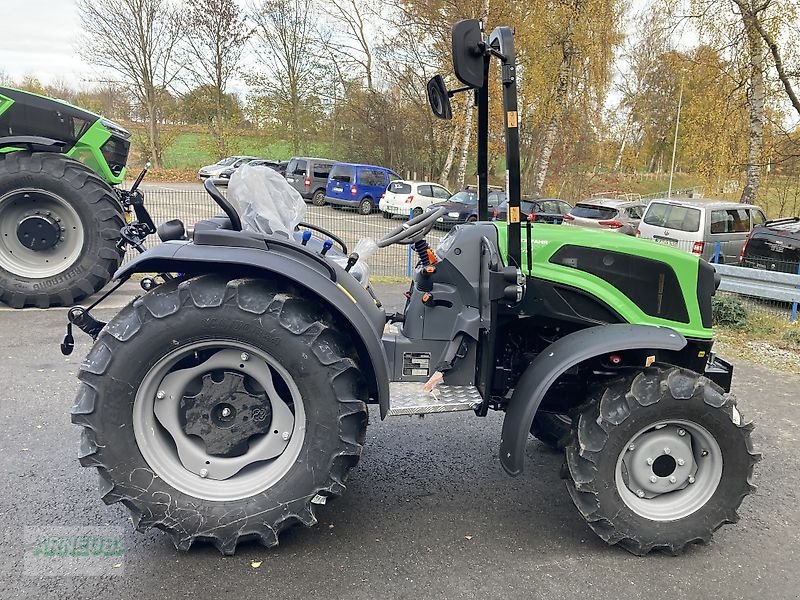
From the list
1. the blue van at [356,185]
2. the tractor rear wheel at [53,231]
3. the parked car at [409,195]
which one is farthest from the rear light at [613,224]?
the tractor rear wheel at [53,231]

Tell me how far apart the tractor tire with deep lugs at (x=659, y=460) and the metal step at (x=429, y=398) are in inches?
22.4

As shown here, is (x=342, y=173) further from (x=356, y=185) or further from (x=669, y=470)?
(x=669, y=470)

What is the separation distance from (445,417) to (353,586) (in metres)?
2.08

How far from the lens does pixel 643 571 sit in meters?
2.89

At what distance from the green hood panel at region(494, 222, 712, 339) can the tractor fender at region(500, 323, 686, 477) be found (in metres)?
0.17

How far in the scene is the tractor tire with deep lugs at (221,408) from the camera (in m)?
2.73

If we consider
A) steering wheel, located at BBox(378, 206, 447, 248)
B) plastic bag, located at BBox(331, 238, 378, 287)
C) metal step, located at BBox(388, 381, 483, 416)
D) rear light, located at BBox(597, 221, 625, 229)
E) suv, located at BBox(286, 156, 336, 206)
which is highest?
suv, located at BBox(286, 156, 336, 206)

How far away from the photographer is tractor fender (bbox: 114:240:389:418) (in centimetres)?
273

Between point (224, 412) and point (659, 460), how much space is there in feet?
6.92

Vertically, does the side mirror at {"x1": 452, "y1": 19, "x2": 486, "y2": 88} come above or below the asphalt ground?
above

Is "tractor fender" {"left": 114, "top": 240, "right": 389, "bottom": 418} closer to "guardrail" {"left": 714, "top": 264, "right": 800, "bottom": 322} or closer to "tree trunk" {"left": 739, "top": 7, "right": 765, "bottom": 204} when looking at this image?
"guardrail" {"left": 714, "top": 264, "right": 800, "bottom": 322}

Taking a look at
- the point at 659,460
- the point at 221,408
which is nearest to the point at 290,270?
the point at 221,408

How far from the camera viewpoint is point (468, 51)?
2578 millimetres

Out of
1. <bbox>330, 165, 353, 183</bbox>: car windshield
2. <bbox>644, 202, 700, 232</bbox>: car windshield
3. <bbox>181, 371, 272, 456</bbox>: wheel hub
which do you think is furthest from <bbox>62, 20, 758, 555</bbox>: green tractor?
<bbox>330, 165, 353, 183</bbox>: car windshield
